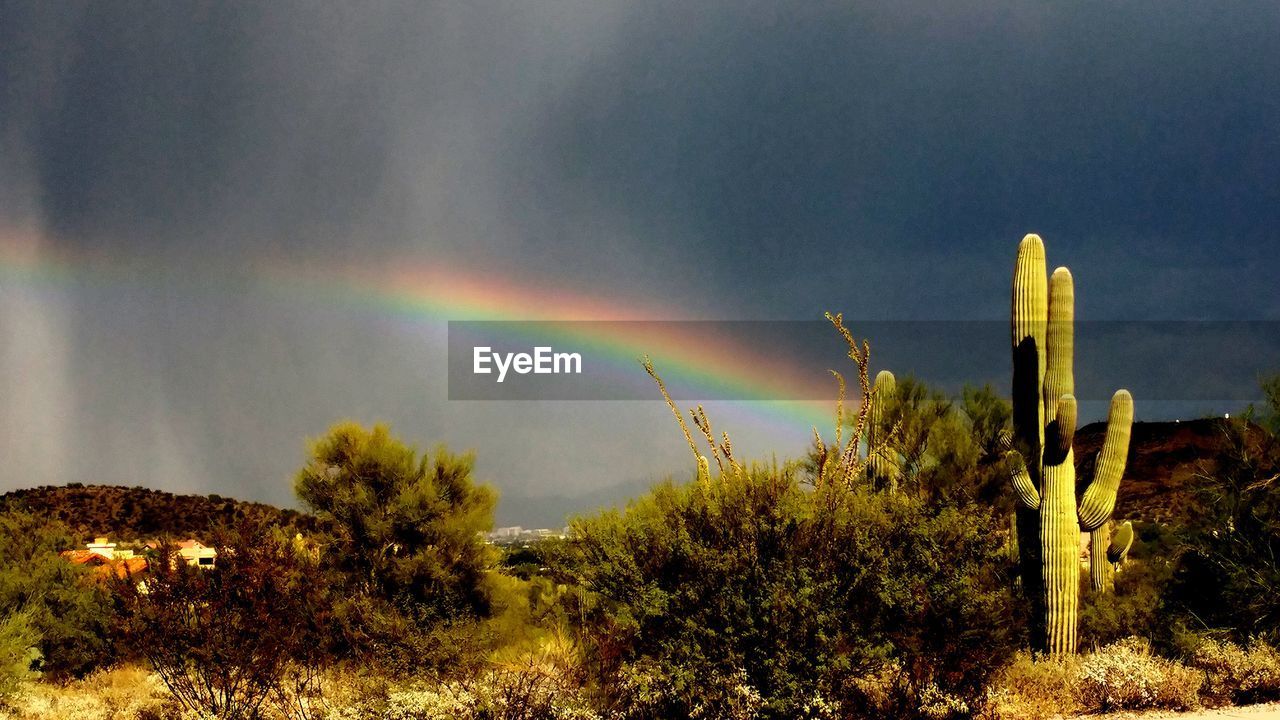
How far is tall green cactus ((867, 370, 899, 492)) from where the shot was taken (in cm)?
1839

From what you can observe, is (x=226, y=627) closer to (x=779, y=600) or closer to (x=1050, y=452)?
(x=779, y=600)

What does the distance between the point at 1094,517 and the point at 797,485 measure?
32.8 feet

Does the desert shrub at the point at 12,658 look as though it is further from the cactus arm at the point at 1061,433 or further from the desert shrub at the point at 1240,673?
the cactus arm at the point at 1061,433

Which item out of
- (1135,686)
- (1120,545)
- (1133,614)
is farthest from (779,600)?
(1120,545)

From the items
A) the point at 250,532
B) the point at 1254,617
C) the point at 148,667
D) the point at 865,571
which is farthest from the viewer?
the point at 148,667

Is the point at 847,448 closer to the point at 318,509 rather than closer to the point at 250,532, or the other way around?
the point at 250,532

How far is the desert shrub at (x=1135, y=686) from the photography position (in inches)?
496

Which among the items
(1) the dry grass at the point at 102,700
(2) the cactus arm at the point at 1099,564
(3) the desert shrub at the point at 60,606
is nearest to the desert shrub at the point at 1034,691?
(2) the cactus arm at the point at 1099,564

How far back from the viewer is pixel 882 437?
64.3 feet

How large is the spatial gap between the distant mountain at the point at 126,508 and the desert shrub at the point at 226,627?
34936 mm

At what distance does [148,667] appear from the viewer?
16.2 meters

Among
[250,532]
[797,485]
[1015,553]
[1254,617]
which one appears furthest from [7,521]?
[1254,617]

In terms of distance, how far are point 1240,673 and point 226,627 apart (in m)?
12.7

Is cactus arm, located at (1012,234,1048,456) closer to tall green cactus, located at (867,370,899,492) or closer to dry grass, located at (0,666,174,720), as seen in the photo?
tall green cactus, located at (867,370,899,492)
